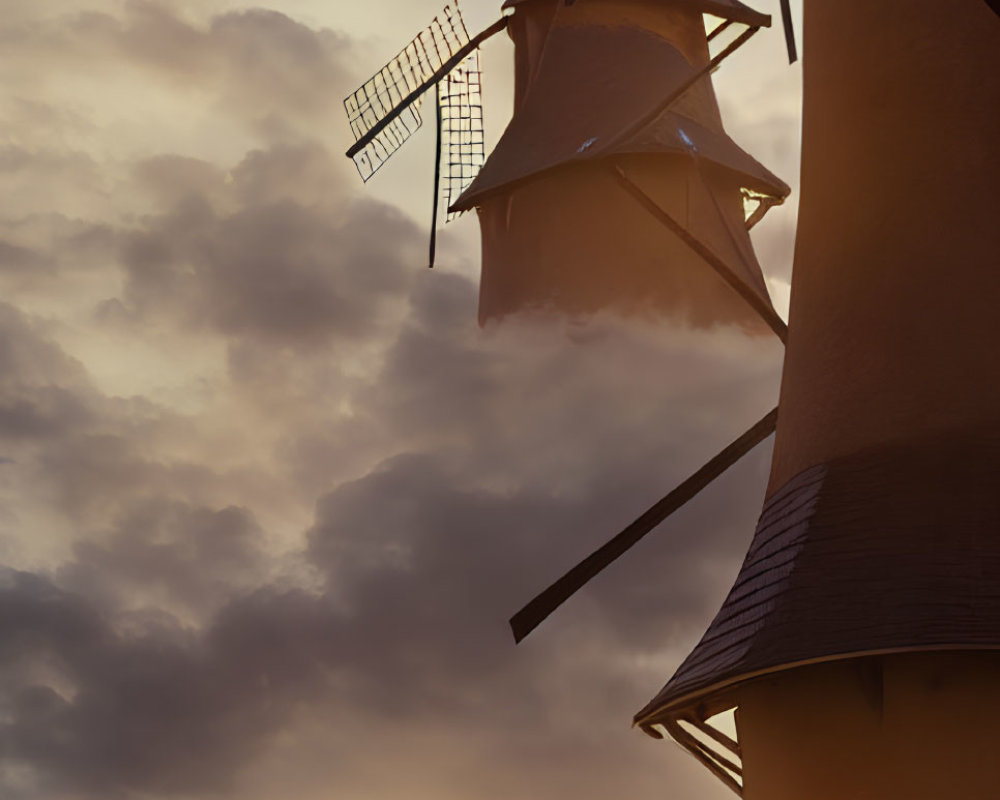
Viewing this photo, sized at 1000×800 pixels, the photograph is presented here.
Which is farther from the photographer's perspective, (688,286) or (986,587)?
(688,286)

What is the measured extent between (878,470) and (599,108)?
1108cm

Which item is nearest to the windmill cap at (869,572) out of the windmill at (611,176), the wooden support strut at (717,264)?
the wooden support strut at (717,264)

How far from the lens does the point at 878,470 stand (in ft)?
25.2

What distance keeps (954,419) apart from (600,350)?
951cm

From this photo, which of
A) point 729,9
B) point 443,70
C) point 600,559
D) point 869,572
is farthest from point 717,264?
point 443,70

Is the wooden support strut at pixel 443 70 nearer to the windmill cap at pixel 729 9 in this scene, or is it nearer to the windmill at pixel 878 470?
the windmill cap at pixel 729 9

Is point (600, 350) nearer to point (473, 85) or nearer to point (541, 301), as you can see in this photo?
point (541, 301)

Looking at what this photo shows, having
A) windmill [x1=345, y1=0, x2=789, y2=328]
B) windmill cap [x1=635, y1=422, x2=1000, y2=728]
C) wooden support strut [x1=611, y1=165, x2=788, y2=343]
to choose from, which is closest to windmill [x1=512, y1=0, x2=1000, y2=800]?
windmill cap [x1=635, y1=422, x2=1000, y2=728]

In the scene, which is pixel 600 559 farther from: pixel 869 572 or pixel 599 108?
pixel 599 108

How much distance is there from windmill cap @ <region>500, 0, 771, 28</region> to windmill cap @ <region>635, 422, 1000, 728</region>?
11278 mm

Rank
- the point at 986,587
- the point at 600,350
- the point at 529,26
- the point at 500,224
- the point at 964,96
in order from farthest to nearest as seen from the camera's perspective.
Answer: the point at 529,26
the point at 500,224
the point at 600,350
the point at 964,96
the point at 986,587

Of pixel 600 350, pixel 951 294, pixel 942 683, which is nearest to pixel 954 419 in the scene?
pixel 951 294

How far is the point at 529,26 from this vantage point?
19.7 m

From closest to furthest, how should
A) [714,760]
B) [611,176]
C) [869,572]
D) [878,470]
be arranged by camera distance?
[869,572], [878,470], [714,760], [611,176]
